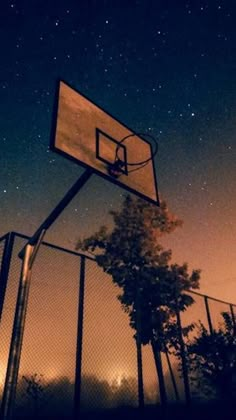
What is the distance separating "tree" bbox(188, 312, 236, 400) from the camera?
25.9ft

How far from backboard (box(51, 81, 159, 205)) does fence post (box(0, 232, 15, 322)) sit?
2.41m

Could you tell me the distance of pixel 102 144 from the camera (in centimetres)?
582

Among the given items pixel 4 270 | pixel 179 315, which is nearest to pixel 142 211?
pixel 179 315

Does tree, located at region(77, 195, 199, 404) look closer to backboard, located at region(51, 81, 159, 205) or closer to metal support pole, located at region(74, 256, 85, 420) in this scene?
metal support pole, located at region(74, 256, 85, 420)

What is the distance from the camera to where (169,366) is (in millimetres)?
12984

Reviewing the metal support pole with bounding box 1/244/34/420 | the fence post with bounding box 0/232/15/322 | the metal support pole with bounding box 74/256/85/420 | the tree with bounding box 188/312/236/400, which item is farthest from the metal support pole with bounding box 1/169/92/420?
the tree with bounding box 188/312/236/400

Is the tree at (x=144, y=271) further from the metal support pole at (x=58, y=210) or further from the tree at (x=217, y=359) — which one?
the metal support pole at (x=58, y=210)

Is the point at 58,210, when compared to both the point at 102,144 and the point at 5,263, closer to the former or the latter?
the point at 102,144

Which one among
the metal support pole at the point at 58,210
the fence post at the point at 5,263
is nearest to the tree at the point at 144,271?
the fence post at the point at 5,263

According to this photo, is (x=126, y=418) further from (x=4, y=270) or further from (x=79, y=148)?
(x=79, y=148)

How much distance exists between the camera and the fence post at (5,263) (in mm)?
5734

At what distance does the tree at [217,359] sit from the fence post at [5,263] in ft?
18.5

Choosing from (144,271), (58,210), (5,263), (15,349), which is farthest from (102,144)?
(144,271)

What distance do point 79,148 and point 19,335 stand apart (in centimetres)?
299
